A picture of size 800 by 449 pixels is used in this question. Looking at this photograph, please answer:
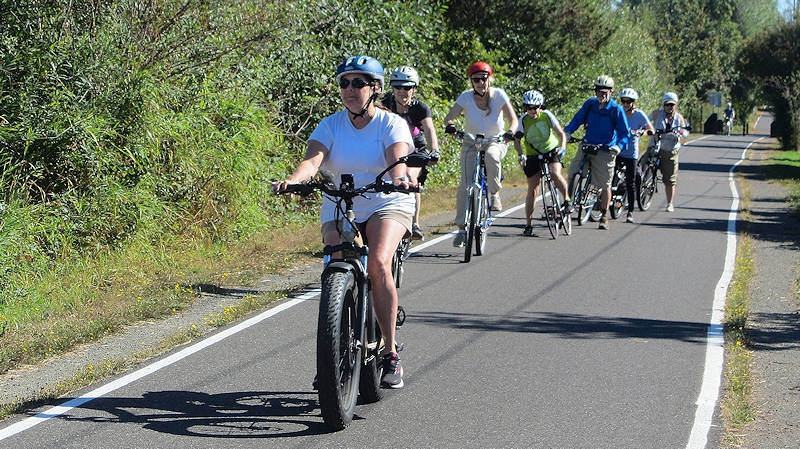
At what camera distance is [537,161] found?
13.5 meters

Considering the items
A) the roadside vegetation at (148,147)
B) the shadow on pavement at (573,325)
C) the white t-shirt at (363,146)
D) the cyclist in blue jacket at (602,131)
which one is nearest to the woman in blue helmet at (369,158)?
A: the white t-shirt at (363,146)

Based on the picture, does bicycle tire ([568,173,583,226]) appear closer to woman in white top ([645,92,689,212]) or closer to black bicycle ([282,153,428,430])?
woman in white top ([645,92,689,212])

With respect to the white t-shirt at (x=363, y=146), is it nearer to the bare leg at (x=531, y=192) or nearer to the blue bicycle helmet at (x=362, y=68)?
the blue bicycle helmet at (x=362, y=68)

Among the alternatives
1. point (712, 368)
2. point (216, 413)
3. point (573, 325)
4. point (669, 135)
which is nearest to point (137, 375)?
point (216, 413)

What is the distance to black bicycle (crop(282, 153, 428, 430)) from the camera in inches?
194

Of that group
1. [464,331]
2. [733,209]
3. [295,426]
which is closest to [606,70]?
[733,209]

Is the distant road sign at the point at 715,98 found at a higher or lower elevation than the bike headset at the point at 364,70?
higher

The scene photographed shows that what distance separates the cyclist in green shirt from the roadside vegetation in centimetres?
319

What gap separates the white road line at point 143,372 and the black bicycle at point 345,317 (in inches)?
59.5

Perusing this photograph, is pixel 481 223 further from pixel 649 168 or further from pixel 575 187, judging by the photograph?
pixel 649 168

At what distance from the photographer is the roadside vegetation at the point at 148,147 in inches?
344

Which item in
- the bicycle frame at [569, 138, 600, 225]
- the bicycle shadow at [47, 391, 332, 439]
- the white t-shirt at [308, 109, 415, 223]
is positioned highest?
the white t-shirt at [308, 109, 415, 223]

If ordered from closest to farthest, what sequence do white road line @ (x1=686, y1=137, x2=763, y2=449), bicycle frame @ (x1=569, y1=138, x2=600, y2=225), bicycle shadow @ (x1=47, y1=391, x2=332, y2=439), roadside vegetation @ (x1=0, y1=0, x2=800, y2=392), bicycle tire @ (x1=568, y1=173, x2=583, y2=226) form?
bicycle shadow @ (x1=47, y1=391, x2=332, y2=439) < white road line @ (x1=686, y1=137, x2=763, y2=449) < roadside vegetation @ (x1=0, y1=0, x2=800, y2=392) < bicycle tire @ (x1=568, y1=173, x2=583, y2=226) < bicycle frame @ (x1=569, y1=138, x2=600, y2=225)

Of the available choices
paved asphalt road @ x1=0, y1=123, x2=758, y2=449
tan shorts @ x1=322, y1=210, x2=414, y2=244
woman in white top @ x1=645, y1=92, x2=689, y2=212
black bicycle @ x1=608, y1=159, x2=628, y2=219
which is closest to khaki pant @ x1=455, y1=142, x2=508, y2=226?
paved asphalt road @ x1=0, y1=123, x2=758, y2=449
